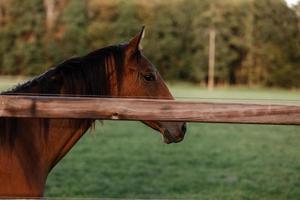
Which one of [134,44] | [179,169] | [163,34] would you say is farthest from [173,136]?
[163,34]

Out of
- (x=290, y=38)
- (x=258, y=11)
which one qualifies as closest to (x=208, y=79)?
(x=258, y=11)

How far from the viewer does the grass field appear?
6.81m

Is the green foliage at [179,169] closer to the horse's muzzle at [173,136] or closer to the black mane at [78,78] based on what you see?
the horse's muzzle at [173,136]

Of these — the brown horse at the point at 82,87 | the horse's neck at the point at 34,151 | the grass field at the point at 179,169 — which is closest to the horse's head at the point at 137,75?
the brown horse at the point at 82,87

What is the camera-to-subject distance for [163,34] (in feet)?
149

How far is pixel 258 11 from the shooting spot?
43.9m

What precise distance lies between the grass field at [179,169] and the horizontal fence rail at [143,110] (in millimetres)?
2408

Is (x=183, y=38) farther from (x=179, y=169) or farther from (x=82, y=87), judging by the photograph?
(x=82, y=87)

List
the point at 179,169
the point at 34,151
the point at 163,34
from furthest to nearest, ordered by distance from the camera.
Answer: the point at 163,34
the point at 179,169
the point at 34,151

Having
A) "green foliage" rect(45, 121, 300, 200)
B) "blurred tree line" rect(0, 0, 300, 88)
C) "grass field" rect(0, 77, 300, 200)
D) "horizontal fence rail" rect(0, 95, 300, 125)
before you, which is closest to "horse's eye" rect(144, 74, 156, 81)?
"horizontal fence rail" rect(0, 95, 300, 125)

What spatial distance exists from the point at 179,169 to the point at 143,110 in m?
6.16

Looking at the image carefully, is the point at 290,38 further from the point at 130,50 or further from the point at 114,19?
the point at 130,50

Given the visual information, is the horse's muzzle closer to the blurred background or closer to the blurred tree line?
the blurred background

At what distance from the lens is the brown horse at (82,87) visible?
3027mm
